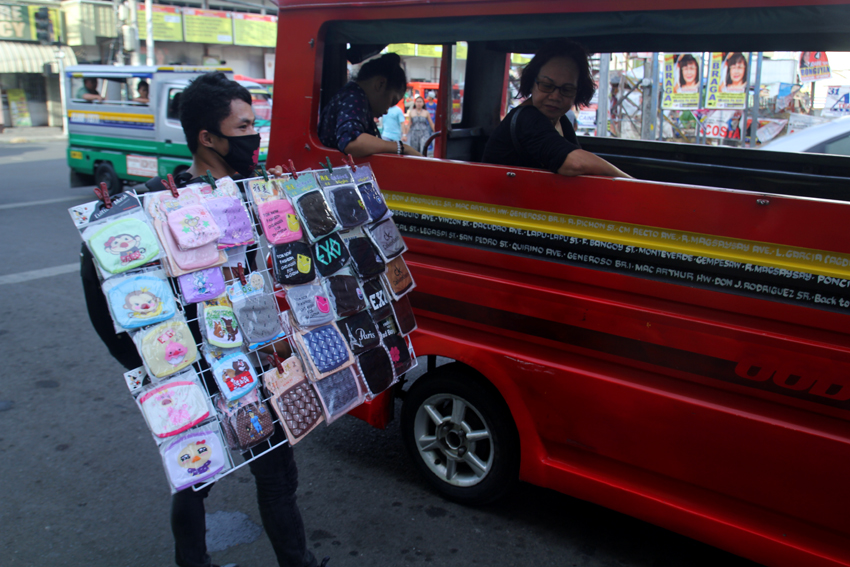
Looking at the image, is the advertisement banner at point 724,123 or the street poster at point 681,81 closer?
the street poster at point 681,81

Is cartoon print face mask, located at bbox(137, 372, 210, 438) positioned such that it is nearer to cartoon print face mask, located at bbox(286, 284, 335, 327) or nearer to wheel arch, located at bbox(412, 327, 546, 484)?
cartoon print face mask, located at bbox(286, 284, 335, 327)

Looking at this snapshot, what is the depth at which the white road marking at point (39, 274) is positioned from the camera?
6453 mm

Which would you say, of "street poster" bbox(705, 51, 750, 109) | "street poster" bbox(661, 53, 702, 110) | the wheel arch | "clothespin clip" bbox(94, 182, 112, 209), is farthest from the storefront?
"clothespin clip" bbox(94, 182, 112, 209)

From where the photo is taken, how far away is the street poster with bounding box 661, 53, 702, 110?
905cm

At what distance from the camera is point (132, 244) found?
1.70 metres

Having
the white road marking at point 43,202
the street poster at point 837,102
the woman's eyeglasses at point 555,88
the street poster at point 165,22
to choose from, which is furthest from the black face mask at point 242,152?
the street poster at point 165,22

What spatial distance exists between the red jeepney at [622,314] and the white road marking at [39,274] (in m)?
4.64

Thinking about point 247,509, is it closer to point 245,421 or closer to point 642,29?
point 245,421

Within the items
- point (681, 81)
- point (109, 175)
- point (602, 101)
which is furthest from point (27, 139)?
point (681, 81)

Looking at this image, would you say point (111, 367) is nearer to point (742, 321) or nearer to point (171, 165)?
point (742, 321)

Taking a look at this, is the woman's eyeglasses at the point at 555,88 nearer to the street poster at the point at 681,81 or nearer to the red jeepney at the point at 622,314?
the red jeepney at the point at 622,314

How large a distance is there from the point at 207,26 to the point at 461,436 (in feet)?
91.8

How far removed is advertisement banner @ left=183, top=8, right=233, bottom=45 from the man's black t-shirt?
2707 cm

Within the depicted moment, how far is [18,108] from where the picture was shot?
24.0 meters
